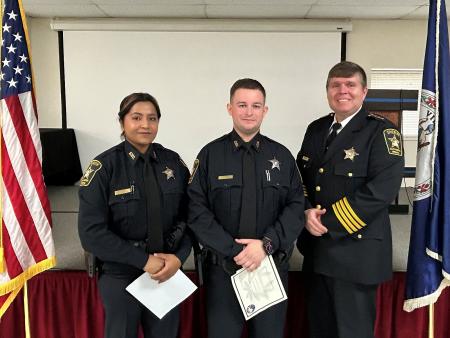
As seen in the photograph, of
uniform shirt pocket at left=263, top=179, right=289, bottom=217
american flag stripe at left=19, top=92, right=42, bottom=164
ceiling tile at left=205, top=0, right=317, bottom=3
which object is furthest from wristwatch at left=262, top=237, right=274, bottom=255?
ceiling tile at left=205, top=0, right=317, bottom=3

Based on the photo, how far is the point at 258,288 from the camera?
5.16ft

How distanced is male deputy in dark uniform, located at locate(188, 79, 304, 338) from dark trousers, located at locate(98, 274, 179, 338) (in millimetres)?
210

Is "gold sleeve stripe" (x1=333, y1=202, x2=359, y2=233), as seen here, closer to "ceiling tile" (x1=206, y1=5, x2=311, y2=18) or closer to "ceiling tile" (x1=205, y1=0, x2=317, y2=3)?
"ceiling tile" (x1=205, y1=0, x2=317, y2=3)

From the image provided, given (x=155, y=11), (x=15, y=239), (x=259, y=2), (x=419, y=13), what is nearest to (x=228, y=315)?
(x=15, y=239)

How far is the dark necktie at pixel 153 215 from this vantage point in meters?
1.59

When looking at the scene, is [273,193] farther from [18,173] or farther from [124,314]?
[18,173]

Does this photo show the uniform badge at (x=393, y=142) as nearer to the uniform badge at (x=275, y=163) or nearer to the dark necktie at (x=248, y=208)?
the uniform badge at (x=275, y=163)

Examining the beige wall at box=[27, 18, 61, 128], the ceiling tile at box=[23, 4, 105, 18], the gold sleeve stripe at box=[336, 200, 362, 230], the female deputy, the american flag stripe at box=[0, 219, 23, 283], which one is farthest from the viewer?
the beige wall at box=[27, 18, 61, 128]

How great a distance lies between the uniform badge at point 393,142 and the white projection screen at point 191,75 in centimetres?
378

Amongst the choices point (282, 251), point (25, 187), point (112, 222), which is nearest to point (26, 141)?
point (25, 187)

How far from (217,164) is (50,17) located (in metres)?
4.67

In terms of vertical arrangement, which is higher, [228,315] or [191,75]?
[191,75]

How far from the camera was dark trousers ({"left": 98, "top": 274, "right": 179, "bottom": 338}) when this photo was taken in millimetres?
1562

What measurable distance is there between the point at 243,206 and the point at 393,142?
2.28 ft
